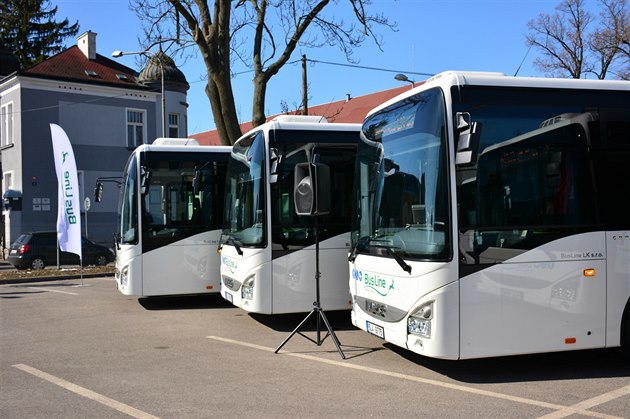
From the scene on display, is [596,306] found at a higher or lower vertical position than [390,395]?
higher

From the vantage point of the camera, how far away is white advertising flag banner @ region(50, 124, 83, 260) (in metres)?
16.8

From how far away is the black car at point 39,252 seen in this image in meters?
23.9

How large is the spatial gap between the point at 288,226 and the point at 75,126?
2838 cm

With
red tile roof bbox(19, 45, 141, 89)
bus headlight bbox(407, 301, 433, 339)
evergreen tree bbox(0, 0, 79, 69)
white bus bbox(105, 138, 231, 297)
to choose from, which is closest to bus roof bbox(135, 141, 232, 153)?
white bus bbox(105, 138, 231, 297)

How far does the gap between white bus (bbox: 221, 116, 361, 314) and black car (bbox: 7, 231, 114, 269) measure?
15692 millimetres

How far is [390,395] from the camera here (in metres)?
6.41

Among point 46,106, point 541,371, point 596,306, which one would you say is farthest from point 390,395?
point 46,106

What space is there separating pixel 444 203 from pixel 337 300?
379 cm

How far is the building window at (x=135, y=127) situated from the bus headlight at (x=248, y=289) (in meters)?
29.1

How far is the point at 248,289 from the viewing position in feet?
32.4

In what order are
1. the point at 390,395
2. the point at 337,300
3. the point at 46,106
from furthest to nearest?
the point at 46,106 < the point at 337,300 < the point at 390,395

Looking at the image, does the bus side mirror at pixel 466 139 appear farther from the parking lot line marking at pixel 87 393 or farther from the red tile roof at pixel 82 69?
the red tile roof at pixel 82 69

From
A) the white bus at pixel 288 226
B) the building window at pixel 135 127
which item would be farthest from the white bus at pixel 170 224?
the building window at pixel 135 127

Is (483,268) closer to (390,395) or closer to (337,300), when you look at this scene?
(390,395)
